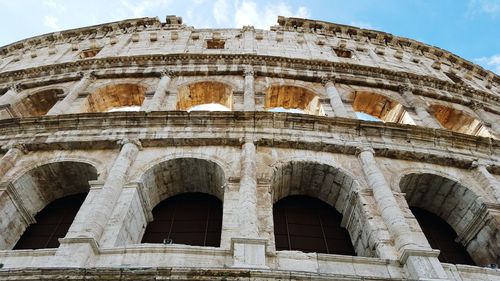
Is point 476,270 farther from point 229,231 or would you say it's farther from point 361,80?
point 361,80

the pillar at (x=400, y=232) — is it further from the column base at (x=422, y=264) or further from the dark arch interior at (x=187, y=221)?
the dark arch interior at (x=187, y=221)

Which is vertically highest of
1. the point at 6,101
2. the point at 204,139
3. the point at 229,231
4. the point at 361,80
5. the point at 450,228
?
the point at 361,80

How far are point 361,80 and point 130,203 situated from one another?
29.3 feet

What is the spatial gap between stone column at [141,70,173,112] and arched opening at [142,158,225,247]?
2.43m

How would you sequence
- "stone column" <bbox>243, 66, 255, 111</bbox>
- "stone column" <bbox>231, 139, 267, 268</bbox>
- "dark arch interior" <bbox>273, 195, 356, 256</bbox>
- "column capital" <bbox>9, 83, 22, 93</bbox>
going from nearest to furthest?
"stone column" <bbox>231, 139, 267, 268</bbox> → "dark arch interior" <bbox>273, 195, 356, 256</bbox> → "stone column" <bbox>243, 66, 255, 111</bbox> → "column capital" <bbox>9, 83, 22, 93</bbox>

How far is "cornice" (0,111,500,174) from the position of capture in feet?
30.6

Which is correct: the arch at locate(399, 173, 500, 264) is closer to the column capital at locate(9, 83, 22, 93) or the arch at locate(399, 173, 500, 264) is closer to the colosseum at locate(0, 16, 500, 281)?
the colosseum at locate(0, 16, 500, 281)

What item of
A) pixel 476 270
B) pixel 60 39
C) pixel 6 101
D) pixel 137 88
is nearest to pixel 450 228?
pixel 476 270

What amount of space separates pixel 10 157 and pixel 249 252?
603cm

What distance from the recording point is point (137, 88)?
13.1m

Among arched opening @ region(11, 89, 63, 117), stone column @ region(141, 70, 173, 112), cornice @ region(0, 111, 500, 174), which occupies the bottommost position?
cornice @ region(0, 111, 500, 174)

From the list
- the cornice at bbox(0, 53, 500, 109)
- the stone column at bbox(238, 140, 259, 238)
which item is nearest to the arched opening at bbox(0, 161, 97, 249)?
the stone column at bbox(238, 140, 259, 238)

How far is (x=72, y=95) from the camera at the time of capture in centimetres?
1220

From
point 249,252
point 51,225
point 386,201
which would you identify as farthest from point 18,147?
point 386,201
